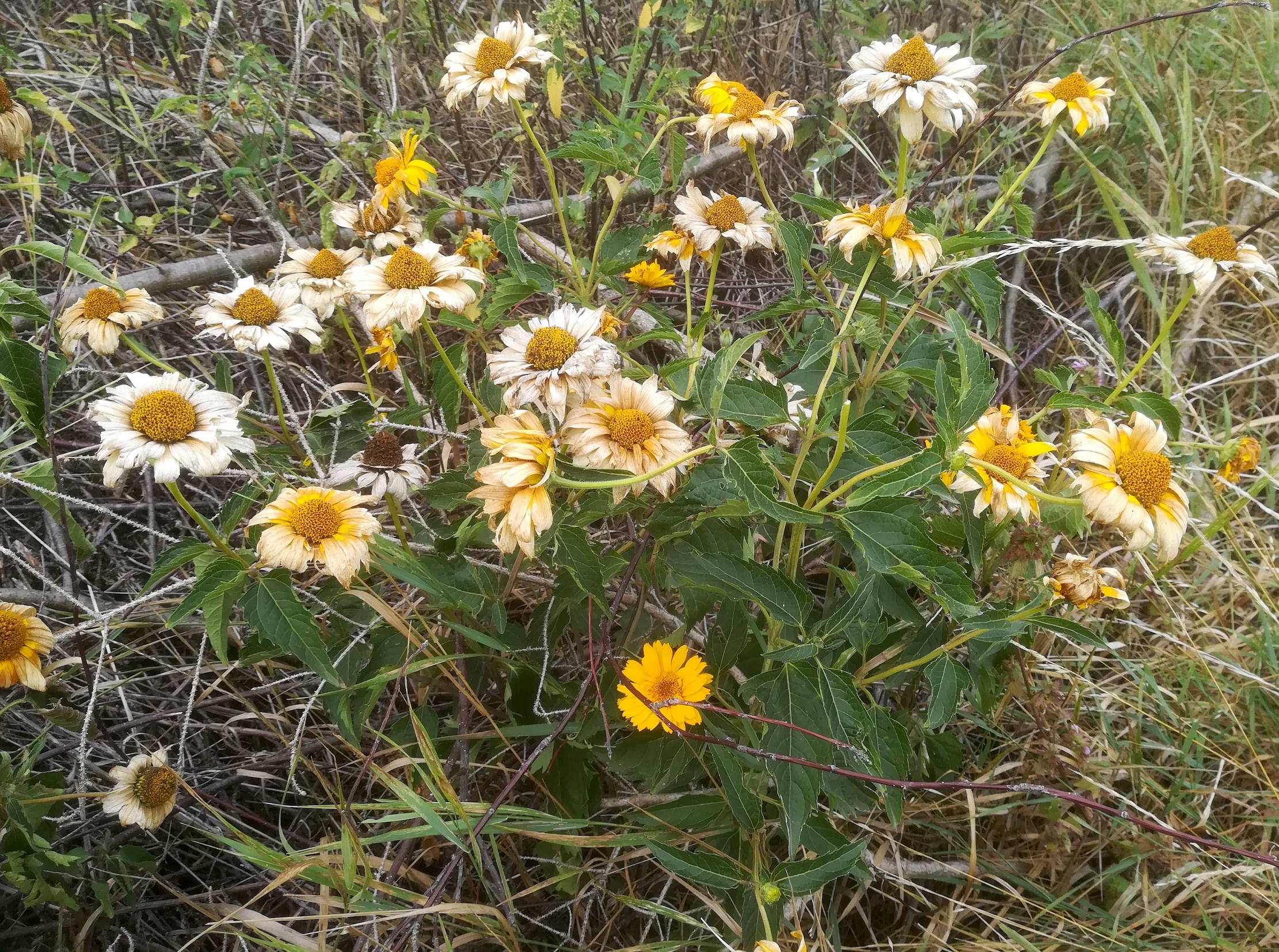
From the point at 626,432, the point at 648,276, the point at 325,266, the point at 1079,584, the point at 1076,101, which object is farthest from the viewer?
the point at 648,276

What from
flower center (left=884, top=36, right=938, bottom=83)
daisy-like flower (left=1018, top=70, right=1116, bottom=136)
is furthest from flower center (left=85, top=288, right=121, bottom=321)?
daisy-like flower (left=1018, top=70, right=1116, bottom=136)

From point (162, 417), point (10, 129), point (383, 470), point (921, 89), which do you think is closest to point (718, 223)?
point (921, 89)

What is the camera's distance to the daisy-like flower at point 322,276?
1.49 metres

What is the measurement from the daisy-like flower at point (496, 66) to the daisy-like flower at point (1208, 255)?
1.19 meters

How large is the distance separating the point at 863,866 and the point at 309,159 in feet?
8.38

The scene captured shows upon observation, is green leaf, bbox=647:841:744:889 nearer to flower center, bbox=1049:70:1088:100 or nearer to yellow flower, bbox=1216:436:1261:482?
yellow flower, bbox=1216:436:1261:482

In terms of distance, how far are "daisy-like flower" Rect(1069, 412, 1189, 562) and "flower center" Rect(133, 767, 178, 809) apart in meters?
1.54

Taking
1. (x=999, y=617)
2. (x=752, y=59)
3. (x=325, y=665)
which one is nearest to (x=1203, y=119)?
(x=752, y=59)

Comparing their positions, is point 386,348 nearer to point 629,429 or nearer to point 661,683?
point 629,429

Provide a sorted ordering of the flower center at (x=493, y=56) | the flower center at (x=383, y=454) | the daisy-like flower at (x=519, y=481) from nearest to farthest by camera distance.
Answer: the daisy-like flower at (x=519, y=481) → the flower center at (x=383, y=454) → the flower center at (x=493, y=56)

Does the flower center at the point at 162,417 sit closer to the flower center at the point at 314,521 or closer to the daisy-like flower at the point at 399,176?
the flower center at the point at 314,521

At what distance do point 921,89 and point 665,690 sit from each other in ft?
3.53

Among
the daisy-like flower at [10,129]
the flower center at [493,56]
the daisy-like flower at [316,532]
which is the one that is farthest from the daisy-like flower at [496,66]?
the daisy-like flower at [316,532]

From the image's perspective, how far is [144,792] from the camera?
150 cm
